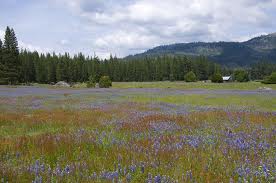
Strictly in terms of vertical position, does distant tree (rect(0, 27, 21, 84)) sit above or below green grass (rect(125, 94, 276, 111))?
above

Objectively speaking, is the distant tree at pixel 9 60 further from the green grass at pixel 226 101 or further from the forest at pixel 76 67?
the green grass at pixel 226 101

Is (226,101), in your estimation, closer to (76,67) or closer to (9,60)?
(9,60)

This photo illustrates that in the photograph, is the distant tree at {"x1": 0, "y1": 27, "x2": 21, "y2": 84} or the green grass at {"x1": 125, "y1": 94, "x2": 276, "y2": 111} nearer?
the green grass at {"x1": 125, "y1": 94, "x2": 276, "y2": 111}

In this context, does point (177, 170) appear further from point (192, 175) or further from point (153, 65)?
point (153, 65)

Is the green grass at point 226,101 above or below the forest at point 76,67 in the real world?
below

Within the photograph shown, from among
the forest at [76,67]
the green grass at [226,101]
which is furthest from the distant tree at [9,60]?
the green grass at [226,101]

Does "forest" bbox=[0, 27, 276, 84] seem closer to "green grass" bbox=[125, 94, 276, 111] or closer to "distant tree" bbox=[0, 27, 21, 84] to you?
"distant tree" bbox=[0, 27, 21, 84]

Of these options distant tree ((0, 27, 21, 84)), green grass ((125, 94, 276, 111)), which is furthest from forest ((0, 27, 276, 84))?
green grass ((125, 94, 276, 111))

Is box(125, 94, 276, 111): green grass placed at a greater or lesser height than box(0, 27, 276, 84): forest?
lesser

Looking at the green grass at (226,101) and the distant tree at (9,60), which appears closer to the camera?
the green grass at (226,101)

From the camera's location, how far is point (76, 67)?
114312mm

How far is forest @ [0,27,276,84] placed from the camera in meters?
75.7

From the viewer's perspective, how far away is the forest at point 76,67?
7569cm

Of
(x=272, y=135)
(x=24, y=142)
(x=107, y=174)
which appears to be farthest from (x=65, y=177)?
(x=272, y=135)
